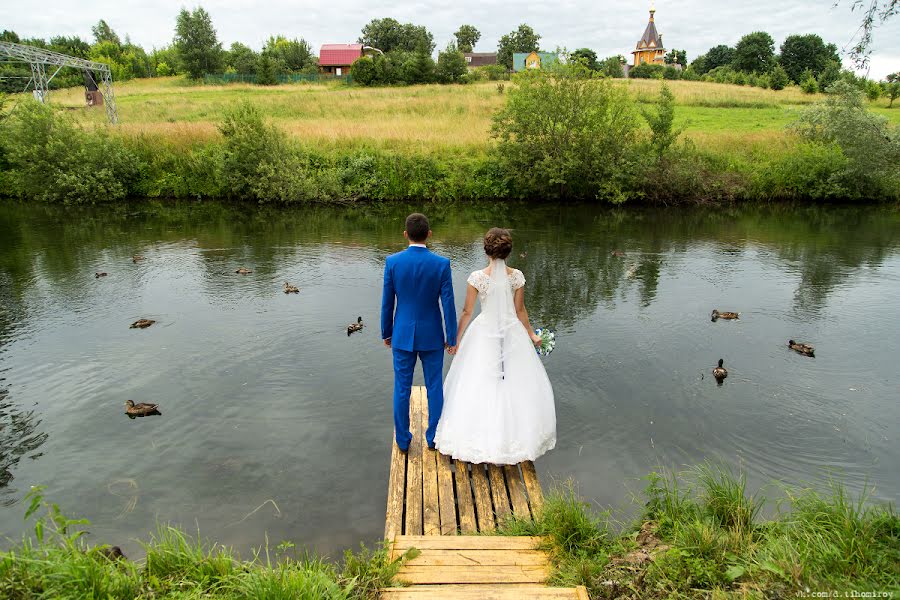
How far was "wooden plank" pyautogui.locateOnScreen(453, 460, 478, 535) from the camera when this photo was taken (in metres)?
5.58

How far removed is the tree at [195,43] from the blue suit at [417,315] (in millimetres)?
74791

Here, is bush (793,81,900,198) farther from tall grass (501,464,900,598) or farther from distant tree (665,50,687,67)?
distant tree (665,50,687,67)

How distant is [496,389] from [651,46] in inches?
5152

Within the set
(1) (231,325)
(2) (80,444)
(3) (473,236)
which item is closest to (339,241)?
(3) (473,236)

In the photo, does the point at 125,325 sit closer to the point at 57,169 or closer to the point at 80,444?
the point at 80,444

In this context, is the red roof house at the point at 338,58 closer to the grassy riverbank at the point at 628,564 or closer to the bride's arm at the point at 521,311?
the bride's arm at the point at 521,311

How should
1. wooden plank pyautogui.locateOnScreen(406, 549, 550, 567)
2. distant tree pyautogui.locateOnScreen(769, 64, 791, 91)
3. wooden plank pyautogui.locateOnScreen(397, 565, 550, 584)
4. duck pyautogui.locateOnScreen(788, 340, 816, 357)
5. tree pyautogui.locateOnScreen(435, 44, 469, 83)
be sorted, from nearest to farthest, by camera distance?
1. wooden plank pyautogui.locateOnScreen(397, 565, 550, 584)
2. wooden plank pyautogui.locateOnScreen(406, 549, 550, 567)
3. duck pyautogui.locateOnScreen(788, 340, 816, 357)
4. tree pyautogui.locateOnScreen(435, 44, 469, 83)
5. distant tree pyautogui.locateOnScreen(769, 64, 791, 91)

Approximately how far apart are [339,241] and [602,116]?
1623cm

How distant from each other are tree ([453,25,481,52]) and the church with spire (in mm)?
34662

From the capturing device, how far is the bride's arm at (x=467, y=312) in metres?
6.24

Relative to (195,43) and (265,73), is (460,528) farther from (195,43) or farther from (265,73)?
(195,43)

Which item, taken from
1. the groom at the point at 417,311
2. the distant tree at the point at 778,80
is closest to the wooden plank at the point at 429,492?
the groom at the point at 417,311

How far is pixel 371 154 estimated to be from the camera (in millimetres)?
31750

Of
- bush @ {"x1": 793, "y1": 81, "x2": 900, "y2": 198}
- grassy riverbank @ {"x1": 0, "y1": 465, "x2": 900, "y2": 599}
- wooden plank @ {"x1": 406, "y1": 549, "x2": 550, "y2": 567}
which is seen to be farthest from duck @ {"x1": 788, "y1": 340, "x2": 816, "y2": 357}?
bush @ {"x1": 793, "y1": 81, "x2": 900, "y2": 198}
